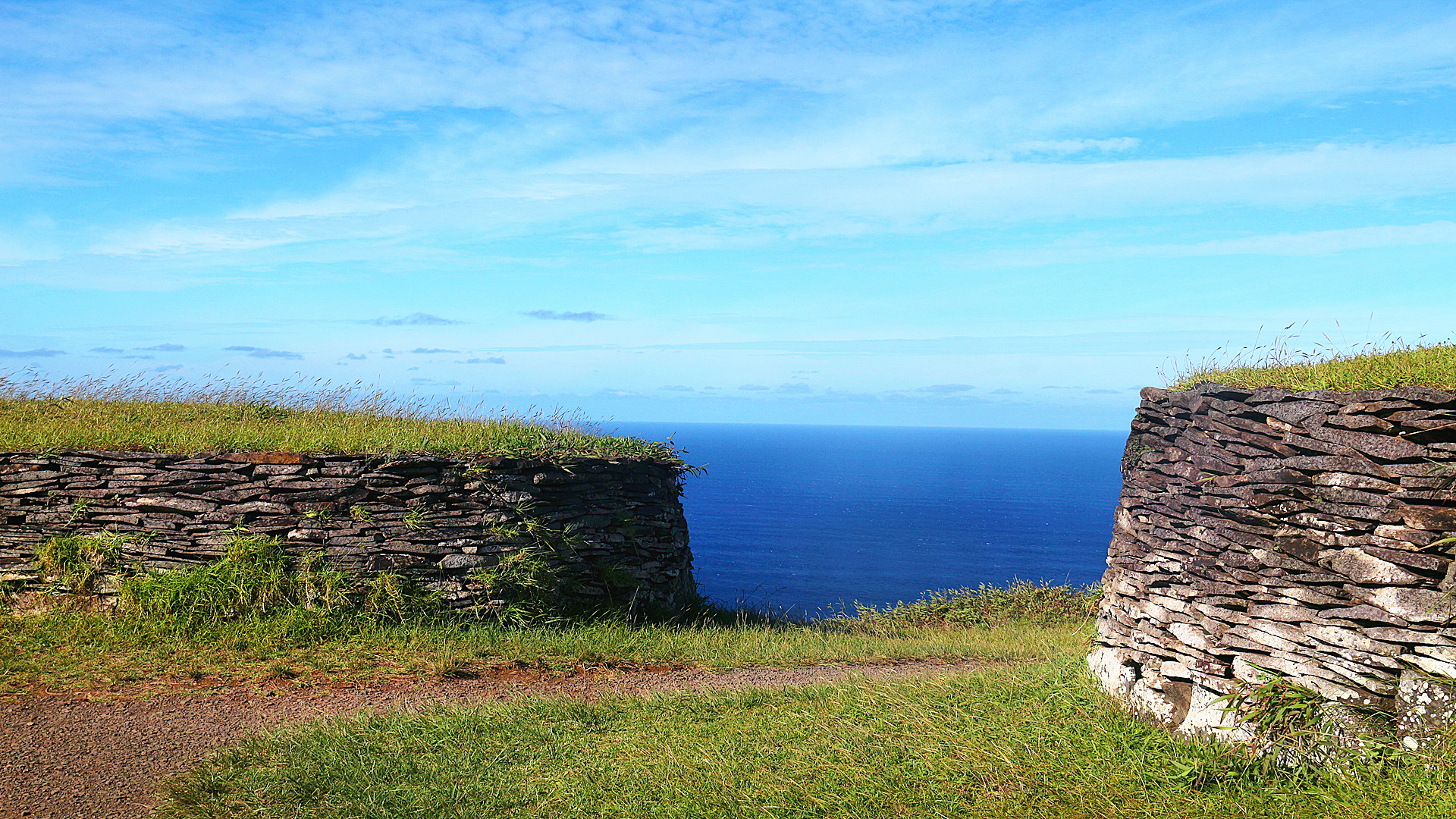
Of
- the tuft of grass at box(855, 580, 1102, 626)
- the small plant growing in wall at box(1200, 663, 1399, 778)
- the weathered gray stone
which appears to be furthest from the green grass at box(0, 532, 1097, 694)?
the tuft of grass at box(855, 580, 1102, 626)

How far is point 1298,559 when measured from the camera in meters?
5.29

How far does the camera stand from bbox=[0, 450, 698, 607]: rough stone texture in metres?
9.12

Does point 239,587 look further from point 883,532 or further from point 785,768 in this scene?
point 883,532

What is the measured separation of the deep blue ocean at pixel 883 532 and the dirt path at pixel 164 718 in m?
8.04

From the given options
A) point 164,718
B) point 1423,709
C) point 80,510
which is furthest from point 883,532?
point 1423,709

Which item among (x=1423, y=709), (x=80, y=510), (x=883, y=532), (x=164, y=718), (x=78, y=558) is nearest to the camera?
(x=1423, y=709)

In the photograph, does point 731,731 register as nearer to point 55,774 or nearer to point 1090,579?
point 55,774

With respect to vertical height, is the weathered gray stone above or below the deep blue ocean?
above

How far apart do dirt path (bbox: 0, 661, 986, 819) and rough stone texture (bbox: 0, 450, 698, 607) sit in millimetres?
1805

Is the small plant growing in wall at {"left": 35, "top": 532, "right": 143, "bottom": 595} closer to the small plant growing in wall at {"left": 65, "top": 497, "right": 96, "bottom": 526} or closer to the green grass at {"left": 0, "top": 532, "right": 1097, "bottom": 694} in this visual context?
the green grass at {"left": 0, "top": 532, "right": 1097, "bottom": 694}

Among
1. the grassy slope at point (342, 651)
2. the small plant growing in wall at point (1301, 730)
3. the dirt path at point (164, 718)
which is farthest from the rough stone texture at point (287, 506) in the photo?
the small plant growing in wall at point (1301, 730)

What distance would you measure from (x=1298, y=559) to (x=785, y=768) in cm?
341

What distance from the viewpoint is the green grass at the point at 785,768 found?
16.1ft

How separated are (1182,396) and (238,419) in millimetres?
12284
